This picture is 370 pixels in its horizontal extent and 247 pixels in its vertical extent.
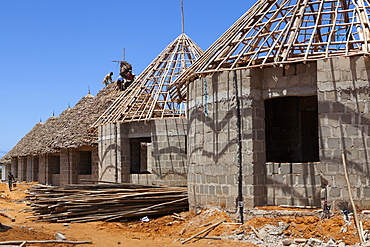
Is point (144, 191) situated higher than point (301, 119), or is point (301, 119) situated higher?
point (301, 119)

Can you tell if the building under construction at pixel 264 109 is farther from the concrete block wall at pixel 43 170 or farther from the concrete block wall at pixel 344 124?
the concrete block wall at pixel 43 170

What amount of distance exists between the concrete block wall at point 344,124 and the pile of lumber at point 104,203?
5551mm

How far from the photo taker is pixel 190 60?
20.7 metres

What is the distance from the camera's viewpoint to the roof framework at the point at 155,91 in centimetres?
1931

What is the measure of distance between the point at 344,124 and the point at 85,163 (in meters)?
18.2

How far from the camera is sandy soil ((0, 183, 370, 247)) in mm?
10516

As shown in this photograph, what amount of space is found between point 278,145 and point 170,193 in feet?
12.7

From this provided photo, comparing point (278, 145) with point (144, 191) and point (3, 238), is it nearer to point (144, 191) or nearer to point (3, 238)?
point (144, 191)

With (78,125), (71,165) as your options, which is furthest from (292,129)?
(71,165)

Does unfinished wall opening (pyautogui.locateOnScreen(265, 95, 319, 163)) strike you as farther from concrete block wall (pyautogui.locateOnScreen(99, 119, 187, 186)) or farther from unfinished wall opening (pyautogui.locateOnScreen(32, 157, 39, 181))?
unfinished wall opening (pyautogui.locateOnScreen(32, 157, 39, 181))

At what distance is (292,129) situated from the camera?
609 inches

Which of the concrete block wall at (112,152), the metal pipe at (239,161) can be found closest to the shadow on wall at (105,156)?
the concrete block wall at (112,152)

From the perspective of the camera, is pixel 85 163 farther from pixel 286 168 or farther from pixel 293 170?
pixel 293 170

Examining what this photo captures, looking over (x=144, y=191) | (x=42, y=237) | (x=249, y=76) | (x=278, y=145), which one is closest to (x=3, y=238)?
(x=42, y=237)
